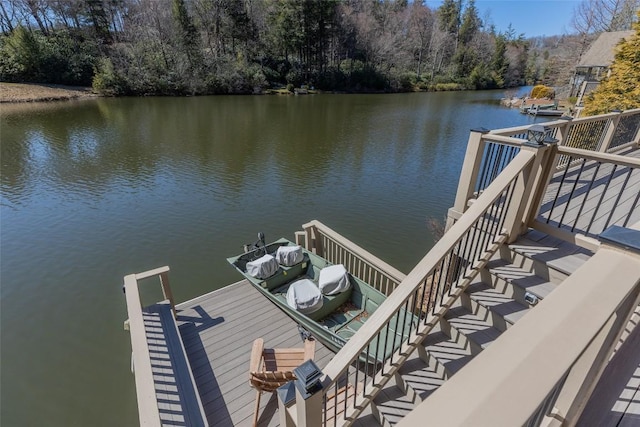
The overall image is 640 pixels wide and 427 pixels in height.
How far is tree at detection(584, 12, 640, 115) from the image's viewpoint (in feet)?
25.6

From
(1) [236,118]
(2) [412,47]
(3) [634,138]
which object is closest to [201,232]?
(3) [634,138]

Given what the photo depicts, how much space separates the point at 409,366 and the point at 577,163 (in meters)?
5.45

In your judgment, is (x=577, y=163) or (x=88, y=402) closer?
(x=88, y=402)

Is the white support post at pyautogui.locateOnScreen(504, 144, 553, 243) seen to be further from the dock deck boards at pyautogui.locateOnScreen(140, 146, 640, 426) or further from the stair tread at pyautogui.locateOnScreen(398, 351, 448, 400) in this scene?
the stair tread at pyautogui.locateOnScreen(398, 351, 448, 400)

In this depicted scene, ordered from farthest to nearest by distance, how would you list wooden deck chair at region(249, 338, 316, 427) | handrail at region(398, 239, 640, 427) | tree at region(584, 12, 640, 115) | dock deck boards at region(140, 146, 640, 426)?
tree at region(584, 12, 640, 115)
dock deck boards at region(140, 146, 640, 426)
wooden deck chair at region(249, 338, 316, 427)
handrail at region(398, 239, 640, 427)

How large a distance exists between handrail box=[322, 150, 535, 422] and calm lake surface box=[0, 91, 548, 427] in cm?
410

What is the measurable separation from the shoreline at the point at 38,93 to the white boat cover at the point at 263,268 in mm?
32188

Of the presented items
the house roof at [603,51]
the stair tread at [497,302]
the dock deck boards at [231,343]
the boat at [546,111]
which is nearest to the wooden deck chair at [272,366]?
the dock deck boards at [231,343]

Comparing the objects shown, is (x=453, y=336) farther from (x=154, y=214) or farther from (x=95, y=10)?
(x=95, y=10)

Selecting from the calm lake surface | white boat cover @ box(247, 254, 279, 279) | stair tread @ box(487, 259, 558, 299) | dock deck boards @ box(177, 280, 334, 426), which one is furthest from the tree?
dock deck boards @ box(177, 280, 334, 426)

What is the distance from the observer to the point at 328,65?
137 ft

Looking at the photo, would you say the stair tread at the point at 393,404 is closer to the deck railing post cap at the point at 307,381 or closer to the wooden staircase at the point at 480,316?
Answer: the wooden staircase at the point at 480,316

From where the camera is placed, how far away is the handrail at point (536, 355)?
755 millimetres

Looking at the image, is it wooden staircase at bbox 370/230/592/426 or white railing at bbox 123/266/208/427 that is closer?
wooden staircase at bbox 370/230/592/426
